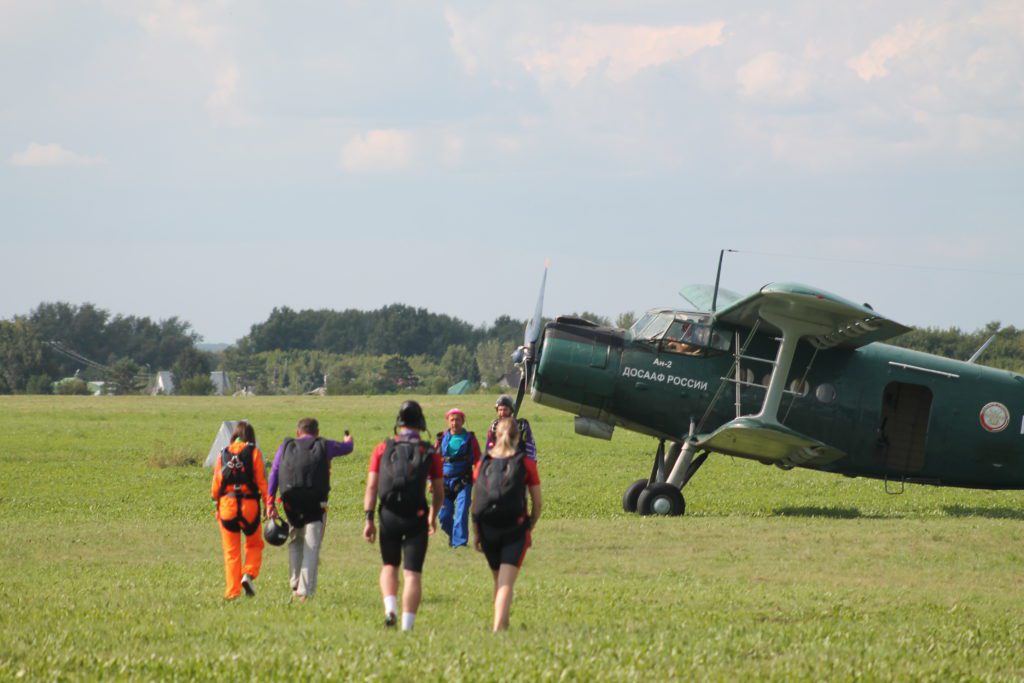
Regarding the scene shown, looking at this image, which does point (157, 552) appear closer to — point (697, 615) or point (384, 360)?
point (697, 615)

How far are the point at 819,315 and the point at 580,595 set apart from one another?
26.4ft

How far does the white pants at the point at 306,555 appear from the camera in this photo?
1248 centimetres

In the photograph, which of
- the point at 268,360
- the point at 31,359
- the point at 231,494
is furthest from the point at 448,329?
the point at 231,494

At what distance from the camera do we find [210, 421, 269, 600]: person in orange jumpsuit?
12.6 metres

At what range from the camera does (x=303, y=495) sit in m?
12.5

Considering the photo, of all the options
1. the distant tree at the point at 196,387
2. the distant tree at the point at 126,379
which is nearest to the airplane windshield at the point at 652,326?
the distant tree at the point at 196,387

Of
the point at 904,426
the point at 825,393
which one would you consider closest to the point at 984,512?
the point at 904,426

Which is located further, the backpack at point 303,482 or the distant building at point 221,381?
the distant building at point 221,381

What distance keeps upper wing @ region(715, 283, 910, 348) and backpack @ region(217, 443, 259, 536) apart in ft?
28.8

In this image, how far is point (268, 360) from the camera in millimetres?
153125

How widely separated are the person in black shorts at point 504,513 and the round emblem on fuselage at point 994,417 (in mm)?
12724

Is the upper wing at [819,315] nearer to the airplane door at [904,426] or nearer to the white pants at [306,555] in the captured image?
the airplane door at [904,426]

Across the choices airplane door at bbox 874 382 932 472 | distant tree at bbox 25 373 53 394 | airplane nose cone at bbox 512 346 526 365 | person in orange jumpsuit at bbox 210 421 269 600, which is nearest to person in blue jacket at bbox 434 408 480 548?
person in orange jumpsuit at bbox 210 421 269 600

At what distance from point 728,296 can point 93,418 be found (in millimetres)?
42064
